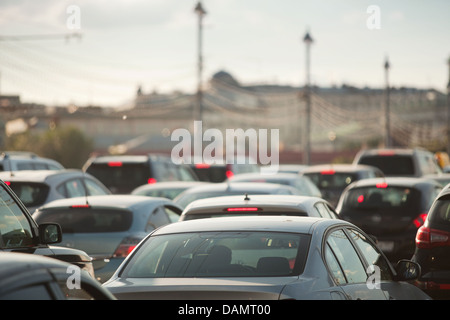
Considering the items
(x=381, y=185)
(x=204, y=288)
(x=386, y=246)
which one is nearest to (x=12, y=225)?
(x=204, y=288)

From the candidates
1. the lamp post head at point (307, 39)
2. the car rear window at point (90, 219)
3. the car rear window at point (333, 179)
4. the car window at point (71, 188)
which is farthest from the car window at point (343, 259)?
the lamp post head at point (307, 39)

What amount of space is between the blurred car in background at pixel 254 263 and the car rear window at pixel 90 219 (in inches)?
161

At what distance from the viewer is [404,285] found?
24.5 ft

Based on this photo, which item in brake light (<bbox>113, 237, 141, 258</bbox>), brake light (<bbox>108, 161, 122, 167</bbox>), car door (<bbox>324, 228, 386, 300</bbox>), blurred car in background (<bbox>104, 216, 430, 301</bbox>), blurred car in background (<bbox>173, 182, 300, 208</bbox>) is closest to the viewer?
blurred car in background (<bbox>104, 216, 430, 301</bbox>)

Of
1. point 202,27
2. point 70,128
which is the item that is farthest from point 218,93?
point 202,27

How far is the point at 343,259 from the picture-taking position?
6.54 metres

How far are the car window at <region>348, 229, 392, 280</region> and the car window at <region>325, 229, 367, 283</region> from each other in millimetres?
214

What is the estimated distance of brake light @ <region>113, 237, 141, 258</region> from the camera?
10.6 metres

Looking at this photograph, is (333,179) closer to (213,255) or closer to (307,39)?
(213,255)

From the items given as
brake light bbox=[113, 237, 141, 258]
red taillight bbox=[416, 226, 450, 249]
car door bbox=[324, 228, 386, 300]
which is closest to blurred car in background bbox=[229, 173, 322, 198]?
brake light bbox=[113, 237, 141, 258]

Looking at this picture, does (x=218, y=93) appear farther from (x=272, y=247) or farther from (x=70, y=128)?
(x=272, y=247)

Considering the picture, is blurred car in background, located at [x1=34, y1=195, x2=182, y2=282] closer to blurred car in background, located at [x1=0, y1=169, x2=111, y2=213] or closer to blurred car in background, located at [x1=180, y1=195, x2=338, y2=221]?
blurred car in background, located at [x1=180, y1=195, x2=338, y2=221]

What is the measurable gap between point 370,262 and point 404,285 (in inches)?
18.5
